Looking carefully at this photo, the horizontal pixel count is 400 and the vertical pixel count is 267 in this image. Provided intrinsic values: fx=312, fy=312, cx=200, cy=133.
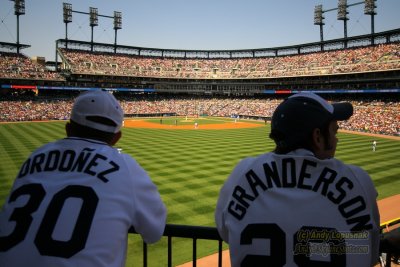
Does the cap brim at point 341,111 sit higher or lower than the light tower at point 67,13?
lower

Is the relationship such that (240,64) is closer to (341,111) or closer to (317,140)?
(341,111)

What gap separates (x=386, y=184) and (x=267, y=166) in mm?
20627

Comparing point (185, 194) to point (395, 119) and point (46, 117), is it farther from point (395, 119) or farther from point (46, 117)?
point (46, 117)

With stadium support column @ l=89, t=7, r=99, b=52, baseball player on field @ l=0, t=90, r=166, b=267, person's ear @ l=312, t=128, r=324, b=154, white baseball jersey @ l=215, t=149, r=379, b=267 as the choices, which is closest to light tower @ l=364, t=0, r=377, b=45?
stadium support column @ l=89, t=7, r=99, b=52

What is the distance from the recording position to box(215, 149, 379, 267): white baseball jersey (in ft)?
6.57

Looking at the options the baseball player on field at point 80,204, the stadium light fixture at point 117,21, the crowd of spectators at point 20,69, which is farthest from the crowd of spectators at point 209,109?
the baseball player on field at point 80,204

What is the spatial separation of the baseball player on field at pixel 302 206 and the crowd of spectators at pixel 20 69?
255ft

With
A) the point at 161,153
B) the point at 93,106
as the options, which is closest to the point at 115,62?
the point at 161,153

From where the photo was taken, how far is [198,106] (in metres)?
88.9

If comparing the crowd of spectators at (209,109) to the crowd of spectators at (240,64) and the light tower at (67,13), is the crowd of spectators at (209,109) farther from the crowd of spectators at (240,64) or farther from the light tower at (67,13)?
the light tower at (67,13)

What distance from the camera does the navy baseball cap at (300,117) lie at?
220 centimetres

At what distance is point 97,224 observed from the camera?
7.20 ft

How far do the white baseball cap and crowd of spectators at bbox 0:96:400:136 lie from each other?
50364 millimetres

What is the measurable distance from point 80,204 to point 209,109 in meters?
85.4
